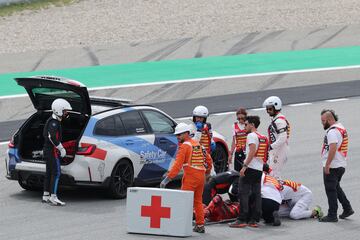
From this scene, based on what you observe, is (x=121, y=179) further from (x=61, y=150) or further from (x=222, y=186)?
(x=222, y=186)

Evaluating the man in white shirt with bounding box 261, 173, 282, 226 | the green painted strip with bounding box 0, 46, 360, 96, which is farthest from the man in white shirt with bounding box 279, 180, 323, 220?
the green painted strip with bounding box 0, 46, 360, 96

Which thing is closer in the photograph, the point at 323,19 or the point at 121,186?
the point at 121,186

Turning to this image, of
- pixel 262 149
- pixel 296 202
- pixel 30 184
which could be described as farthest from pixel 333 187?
pixel 30 184

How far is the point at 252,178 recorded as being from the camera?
48.4 ft

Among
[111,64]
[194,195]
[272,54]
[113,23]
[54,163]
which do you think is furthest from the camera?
[113,23]

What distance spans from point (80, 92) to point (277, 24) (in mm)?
24234

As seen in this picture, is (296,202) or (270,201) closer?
(270,201)

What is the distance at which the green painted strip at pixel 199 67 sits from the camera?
100 feet

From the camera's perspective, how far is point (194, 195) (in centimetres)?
1435

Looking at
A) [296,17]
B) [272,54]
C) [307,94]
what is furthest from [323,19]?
[307,94]

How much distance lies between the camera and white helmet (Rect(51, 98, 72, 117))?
16.4 meters

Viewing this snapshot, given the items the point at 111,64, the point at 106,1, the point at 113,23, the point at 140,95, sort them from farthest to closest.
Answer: the point at 106,1 < the point at 113,23 < the point at 111,64 < the point at 140,95

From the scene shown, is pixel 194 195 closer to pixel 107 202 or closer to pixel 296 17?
pixel 107 202

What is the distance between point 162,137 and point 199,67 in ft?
50.1
